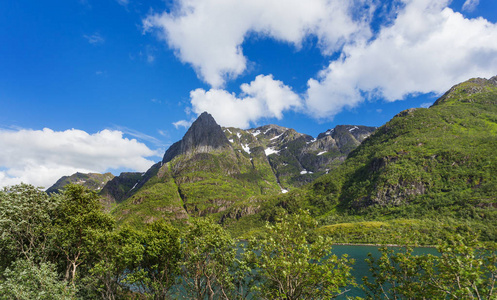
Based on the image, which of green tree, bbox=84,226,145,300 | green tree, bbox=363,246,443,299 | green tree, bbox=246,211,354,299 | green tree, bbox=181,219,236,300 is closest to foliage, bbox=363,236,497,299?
green tree, bbox=363,246,443,299

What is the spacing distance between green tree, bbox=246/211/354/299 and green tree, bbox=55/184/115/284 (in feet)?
87.6

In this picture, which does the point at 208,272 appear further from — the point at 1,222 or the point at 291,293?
the point at 1,222

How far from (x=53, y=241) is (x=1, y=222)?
6.98 m

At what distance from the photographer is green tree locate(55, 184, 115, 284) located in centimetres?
3244

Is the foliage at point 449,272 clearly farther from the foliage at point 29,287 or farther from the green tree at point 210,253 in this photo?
the foliage at point 29,287

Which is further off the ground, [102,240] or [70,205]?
[70,205]

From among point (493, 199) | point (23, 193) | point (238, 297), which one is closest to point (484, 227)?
point (493, 199)

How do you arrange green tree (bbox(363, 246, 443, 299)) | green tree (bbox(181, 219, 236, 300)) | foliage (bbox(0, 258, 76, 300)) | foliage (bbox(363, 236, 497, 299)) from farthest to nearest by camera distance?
green tree (bbox(181, 219, 236, 300))
foliage (bbox(0, 258, 76, 300))
green tree (bbox(363, 246, 443, 299))
foliage (bbox(363, 236, 497, 299))

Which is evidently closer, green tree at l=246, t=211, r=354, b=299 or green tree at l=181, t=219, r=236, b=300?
green tree at l=246, t=211, r=354, b=299

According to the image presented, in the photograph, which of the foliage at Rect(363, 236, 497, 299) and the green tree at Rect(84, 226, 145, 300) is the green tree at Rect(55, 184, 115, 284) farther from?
the foliage at Rect(363, 236, 497, 299)

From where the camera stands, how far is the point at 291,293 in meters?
14.2

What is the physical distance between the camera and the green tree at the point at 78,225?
32.4 meters

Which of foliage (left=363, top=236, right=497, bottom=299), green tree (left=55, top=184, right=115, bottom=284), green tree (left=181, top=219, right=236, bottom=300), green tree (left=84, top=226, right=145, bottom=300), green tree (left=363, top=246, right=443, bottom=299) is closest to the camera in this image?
foliage (left=363, top=236, right=497, bottom=299)

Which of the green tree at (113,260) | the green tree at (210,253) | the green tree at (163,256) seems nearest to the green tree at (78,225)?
the green tree at (113,260)
